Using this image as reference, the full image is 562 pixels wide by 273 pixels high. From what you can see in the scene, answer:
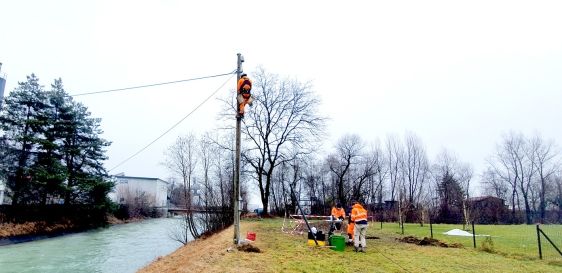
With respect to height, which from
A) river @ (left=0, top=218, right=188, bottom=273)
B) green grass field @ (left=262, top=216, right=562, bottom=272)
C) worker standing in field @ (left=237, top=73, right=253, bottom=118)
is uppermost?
worker standing in field @ (left=237, top=73, right=253, bottom=118)

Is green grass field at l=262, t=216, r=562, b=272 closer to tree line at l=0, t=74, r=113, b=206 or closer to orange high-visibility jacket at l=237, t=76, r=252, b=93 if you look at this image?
orange high-visibility jacket at l=237, t=76, r=252, b=93

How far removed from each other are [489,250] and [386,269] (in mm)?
6566

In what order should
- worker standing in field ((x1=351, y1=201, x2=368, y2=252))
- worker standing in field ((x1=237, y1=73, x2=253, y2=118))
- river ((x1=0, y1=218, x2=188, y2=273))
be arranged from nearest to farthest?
worker standing in field ((x1=237, y1=73, x2=253, y2=118)) < worker standing in field ((x1=351, y1=201, x2=368, y2=252)) < river ((x1=0, y1=218, x2=188, y2=273))

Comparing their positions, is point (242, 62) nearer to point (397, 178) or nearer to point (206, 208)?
point (206, 208)

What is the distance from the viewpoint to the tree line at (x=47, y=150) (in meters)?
31.5

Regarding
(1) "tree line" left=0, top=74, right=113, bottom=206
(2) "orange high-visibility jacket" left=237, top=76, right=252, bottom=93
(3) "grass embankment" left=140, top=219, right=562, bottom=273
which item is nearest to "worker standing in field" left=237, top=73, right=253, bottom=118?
(2) "orange high-visibility jacket" left=237, top=76, right=252, bottom=93

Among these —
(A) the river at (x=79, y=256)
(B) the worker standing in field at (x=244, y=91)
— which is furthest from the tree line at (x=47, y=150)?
(B) the worker standing in field at (x=244, y=91)

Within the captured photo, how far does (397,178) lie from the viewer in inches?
2122

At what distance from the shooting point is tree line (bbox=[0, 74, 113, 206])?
103 feet

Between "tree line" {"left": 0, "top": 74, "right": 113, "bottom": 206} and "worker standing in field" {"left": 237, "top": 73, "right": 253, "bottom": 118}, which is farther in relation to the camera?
"tree line" {"left": 0, "top": 74, "right": 113, "bottom": 206}

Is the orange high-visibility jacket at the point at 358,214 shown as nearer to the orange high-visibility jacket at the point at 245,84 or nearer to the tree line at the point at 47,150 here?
the orange high-visibility jacket at the point at 245,84

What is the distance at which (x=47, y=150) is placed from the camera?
33.7 m

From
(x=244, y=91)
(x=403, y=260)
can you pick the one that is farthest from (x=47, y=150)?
(x=403, y=260)

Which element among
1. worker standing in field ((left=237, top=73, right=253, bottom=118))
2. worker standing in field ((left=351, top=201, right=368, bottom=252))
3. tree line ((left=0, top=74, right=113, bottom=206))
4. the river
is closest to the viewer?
worker standing in field ((left=237, top=73, right=253, bottom=118))
